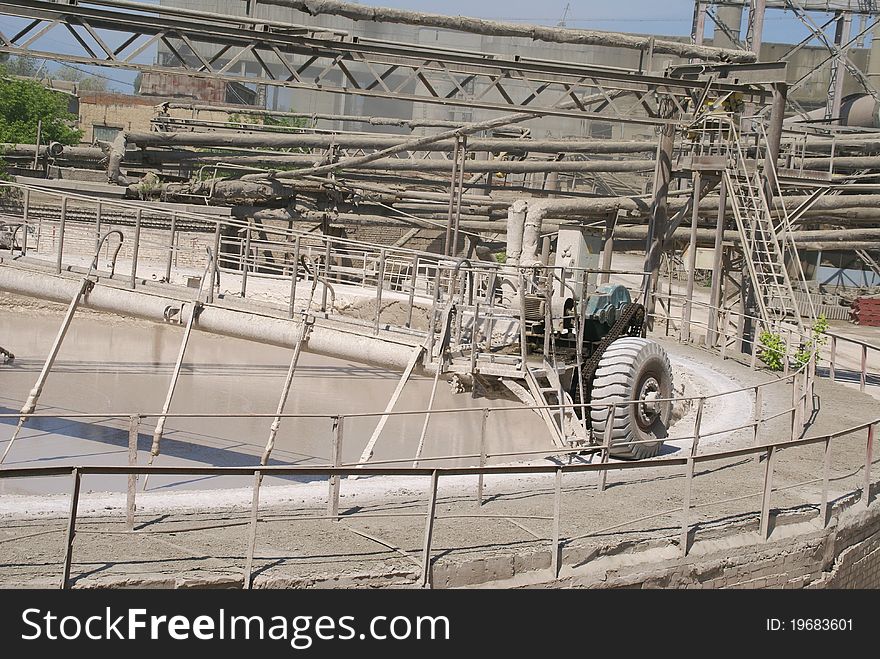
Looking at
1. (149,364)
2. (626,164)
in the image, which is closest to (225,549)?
(149,364)

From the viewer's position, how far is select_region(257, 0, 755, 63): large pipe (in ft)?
71.2

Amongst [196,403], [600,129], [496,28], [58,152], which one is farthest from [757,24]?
[600,129]

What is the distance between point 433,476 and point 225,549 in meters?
1.71

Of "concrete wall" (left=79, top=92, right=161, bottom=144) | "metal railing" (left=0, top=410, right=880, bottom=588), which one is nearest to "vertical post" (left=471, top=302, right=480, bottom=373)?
"metal railing" (left=0, top=410, right=880, bottom=588)

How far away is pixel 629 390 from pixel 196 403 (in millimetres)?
8057

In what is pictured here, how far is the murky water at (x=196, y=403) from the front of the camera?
1508 centimetres

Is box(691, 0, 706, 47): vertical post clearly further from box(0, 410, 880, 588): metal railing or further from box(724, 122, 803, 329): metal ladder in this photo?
box(0, 410, 880, 588): metal railing

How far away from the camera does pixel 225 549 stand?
26.4 feet

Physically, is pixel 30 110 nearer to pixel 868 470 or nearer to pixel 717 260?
pixel 717 260

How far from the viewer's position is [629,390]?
14070 mm

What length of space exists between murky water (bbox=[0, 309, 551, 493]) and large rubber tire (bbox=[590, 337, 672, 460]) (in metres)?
2.78

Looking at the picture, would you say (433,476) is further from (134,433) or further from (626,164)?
(626,164)

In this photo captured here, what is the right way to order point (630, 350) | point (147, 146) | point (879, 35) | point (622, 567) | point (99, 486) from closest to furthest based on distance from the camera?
1. point (622, 567)
2. point (99, 486)
3. point (630, 350)
4. point (147, 146)
5. point (879, 35)
